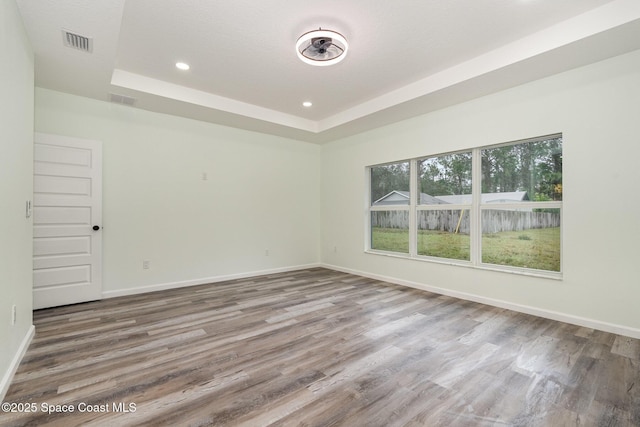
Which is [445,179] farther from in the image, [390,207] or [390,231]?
[390,231]

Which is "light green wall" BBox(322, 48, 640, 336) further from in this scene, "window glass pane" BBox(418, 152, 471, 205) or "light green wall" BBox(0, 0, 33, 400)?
"light green wall" BBox(0, 0, 33, 400)

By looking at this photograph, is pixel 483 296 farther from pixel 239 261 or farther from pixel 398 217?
pixel 239 261

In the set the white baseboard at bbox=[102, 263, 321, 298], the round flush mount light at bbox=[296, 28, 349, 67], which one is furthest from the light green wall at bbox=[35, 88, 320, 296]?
the round flush mount light at bbox=[296, 28, 349, 67]

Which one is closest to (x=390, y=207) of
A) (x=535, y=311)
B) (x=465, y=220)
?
(x=465, y=220)

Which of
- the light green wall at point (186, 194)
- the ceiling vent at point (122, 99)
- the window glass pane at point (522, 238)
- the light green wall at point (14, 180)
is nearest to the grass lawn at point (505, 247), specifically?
the window glass pane at point (522, 238)

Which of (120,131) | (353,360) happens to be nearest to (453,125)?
(353,360)

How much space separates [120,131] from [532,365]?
17.6 feet

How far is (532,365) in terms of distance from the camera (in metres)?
2.22

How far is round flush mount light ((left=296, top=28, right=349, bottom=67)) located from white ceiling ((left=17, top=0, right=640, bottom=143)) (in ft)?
0.32

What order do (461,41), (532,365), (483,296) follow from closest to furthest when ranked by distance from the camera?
(532,365), (461,41), (483,296)

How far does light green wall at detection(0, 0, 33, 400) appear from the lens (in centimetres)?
182

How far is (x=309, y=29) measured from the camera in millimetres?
2711

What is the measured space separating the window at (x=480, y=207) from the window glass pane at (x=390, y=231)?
2 centimetres

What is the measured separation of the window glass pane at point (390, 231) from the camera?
191 inches
